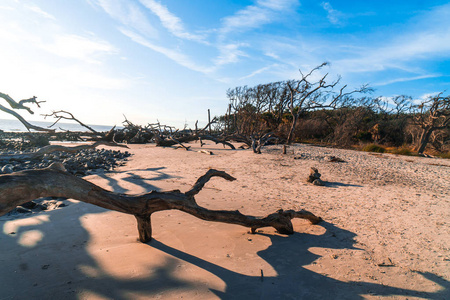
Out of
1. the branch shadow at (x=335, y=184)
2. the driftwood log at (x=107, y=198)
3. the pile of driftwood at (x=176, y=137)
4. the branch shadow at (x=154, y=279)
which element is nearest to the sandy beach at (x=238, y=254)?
the branch shadow at (x=154, y=279)

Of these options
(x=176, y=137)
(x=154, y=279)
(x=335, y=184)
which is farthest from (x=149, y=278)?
(x=176, y=137)

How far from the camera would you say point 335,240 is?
320 cm

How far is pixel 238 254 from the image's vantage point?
2.78m

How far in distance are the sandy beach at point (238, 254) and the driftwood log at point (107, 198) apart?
1.05ft

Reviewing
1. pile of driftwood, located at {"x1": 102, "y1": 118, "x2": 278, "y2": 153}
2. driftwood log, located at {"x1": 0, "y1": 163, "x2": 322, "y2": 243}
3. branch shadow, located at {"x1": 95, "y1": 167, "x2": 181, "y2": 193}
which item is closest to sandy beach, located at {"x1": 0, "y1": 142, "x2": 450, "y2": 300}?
driftwood log, located at {"x1": 0, "y1": 163, "x2": 322, "y2": 243}

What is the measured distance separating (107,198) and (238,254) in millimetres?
1643

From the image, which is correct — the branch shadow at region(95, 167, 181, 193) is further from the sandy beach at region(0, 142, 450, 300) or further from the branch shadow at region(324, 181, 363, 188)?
the branch shadow at region(324, 181, 363, 188)

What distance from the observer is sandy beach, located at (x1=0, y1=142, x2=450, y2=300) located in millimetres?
2117

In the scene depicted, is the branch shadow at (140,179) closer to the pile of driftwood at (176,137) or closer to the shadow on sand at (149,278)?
the shadow on sand at (149,278)

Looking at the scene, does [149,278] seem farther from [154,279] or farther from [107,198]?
[107,198]

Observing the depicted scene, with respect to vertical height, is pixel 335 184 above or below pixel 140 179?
above

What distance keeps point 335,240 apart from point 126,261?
2740 millimetres

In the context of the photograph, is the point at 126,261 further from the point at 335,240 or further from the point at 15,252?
the point at 335,240

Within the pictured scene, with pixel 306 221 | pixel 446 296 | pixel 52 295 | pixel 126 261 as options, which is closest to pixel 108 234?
pixel 126 261
